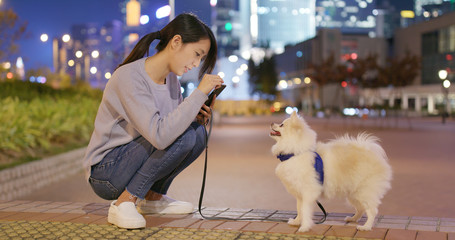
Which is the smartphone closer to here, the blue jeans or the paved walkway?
the blue jeans

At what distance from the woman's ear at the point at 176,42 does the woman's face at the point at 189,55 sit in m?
0.02

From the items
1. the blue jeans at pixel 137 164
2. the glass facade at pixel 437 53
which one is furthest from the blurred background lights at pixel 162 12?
the glass facade at pixel 437 53

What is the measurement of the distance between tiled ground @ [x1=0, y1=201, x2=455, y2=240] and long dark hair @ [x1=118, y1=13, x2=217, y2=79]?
1.23 meters

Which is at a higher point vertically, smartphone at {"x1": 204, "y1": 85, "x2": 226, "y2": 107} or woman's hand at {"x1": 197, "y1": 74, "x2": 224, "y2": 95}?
woman's hand at {"x1": 197, "y1": 74, "x2": 224, "y2": 95}

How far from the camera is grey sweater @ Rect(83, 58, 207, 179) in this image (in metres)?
3.23

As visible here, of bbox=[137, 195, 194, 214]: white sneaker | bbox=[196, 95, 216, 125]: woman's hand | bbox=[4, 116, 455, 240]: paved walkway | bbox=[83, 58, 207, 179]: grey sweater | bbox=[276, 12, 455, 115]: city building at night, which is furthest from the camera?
bbox=[276, 12, 455, 115]: city building at night

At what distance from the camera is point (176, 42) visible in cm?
346

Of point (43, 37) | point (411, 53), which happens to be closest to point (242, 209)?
point (43, 37)

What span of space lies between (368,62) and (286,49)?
70.9m

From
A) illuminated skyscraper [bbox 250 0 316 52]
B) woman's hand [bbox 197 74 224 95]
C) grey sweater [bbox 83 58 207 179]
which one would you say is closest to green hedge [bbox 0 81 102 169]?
grey sweater [bbox 83 58 207 179]

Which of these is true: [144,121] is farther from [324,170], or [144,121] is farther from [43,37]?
[43,37]

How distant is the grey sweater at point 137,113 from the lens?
3232mm

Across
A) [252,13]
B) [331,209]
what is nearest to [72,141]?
[331,209]

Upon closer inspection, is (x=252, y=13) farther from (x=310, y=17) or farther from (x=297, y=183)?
(x=297, y=183)
